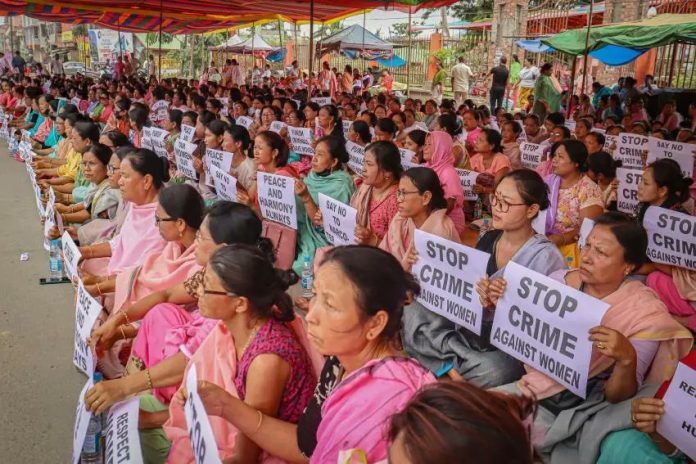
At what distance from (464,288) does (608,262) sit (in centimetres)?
66

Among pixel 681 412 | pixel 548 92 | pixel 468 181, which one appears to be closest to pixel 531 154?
pixel 468 181

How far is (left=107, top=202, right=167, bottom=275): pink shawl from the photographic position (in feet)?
12.6

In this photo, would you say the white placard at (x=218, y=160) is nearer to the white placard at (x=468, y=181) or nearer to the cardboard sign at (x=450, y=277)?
the white placard at (x=468, y=181)

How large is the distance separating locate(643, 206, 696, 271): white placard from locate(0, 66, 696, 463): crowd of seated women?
118mm

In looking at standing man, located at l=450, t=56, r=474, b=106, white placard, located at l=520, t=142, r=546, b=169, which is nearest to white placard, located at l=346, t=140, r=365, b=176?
white placard, located at l=520, t=142, r=546, b=169

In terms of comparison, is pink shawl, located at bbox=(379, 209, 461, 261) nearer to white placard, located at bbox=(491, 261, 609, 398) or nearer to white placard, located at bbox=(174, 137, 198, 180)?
white placard, located at bbox=(491, 261, 609, 398)

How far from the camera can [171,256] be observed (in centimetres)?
345

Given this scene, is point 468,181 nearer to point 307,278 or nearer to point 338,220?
point 307,278

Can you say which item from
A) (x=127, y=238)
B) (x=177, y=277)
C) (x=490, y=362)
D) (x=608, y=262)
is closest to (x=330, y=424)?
(x=490, y=362)

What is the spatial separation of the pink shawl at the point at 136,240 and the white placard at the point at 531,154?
16.1ft

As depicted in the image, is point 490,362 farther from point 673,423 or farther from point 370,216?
point 370,216

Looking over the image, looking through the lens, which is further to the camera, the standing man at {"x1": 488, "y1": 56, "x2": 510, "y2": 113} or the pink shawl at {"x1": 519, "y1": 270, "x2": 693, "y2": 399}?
the standing man at {"x1": 488, "y1": 56, "x2": 510, "y2": 113}

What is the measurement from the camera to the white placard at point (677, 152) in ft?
20.9

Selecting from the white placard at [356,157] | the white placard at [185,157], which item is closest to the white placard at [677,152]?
the white placard at [356,157]
